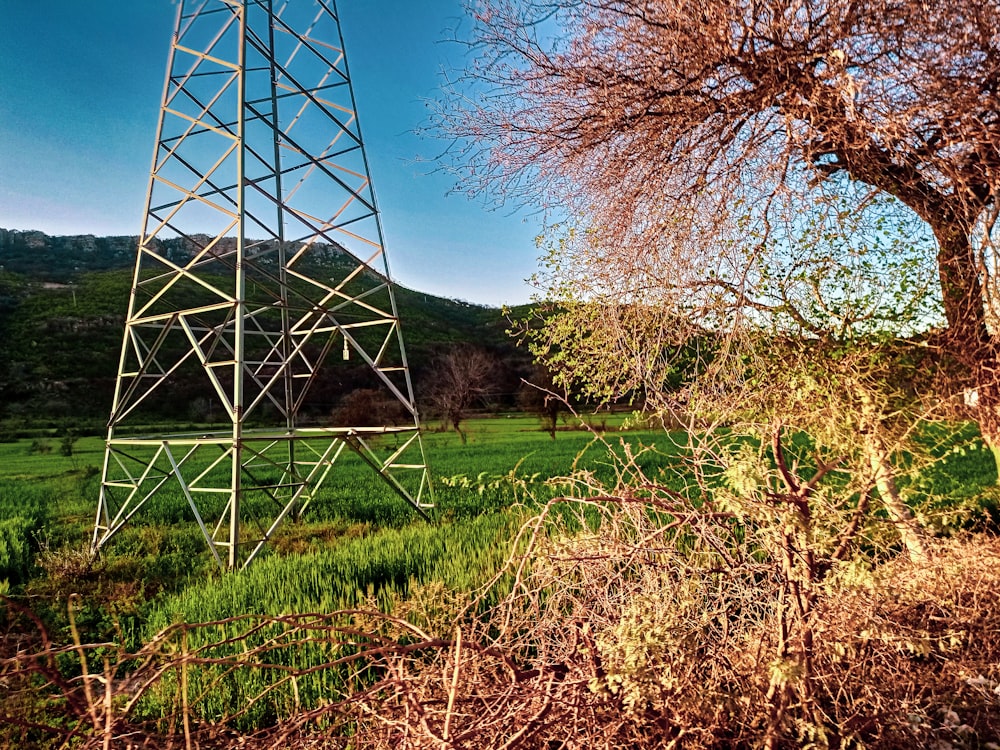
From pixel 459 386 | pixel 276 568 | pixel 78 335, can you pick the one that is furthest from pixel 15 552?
pixel 78 335

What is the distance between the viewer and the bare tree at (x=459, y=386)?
41.1 meters

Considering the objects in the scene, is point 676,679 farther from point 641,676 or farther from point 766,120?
point 766,120

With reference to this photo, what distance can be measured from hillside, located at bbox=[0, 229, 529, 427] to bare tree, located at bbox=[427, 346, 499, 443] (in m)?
2.28

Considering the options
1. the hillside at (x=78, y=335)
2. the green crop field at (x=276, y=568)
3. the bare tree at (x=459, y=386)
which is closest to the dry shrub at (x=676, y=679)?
the green crop field at (x=276, y=568)

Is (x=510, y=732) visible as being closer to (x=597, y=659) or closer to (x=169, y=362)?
(x=597, y=659)

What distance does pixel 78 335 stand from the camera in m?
54.8

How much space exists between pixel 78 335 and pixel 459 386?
36285 millimetres

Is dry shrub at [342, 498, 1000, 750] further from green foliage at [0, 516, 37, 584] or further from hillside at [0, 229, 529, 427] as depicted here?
hillside at [0, 229, 529, 427]

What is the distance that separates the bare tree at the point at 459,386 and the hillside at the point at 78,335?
228 cm

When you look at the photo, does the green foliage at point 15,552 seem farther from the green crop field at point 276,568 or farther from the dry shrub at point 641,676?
the dry shrub at point 641,676

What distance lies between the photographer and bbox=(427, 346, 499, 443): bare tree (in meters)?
41.1

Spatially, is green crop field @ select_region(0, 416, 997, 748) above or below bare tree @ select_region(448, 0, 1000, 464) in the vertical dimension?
below

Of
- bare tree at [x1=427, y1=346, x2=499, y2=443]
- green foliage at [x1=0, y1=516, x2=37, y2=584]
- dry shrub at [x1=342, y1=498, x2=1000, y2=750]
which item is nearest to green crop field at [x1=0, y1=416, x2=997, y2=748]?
green foliage at [x1=0, y1=516, x2=37, y2=584]

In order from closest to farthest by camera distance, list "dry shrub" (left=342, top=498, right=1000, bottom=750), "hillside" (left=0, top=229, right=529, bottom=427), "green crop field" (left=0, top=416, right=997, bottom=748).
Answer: "dry shrub" (left=342, top=498, right=1000, bottom=750) < "green crop field" (left=0, top=416, right=997, bottom=748) < "hillside" (left=0, top=229, right=529, bottom=427)
